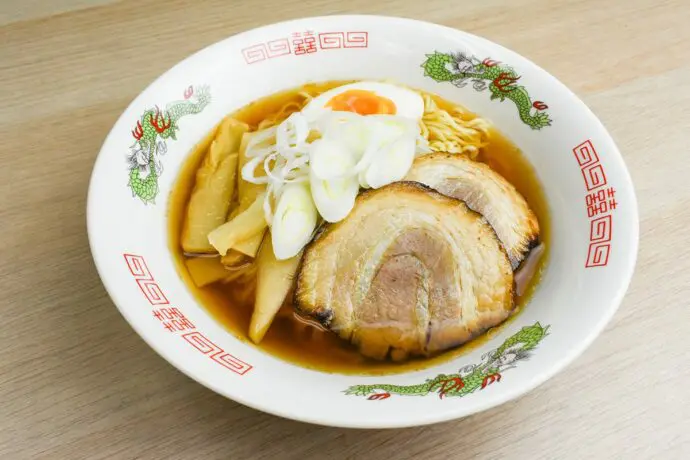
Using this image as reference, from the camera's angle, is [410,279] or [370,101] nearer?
[410,279]

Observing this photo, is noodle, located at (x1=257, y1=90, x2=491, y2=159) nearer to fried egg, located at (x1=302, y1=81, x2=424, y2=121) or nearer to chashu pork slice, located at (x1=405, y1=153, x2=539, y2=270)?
fried egg, located at (x1=302, y1=81, x2=424, y2=121)

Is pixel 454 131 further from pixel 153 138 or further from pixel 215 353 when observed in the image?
pixel 215 353

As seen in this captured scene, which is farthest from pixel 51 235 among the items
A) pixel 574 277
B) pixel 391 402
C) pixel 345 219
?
pixel 574 277

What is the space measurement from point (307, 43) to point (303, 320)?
3.37ft

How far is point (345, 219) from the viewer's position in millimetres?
1733

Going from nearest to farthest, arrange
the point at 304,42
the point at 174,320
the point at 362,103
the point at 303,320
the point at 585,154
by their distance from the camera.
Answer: the point at 174,320 < the point at 303,320 < the point at 585,154 < the point at 362,103 < the point at 304,42

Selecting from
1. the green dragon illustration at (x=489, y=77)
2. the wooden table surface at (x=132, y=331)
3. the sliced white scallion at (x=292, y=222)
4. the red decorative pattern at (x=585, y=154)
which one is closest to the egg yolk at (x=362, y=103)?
the green dragon illustration at (x=489, y=77)

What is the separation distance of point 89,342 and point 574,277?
4.05 feet

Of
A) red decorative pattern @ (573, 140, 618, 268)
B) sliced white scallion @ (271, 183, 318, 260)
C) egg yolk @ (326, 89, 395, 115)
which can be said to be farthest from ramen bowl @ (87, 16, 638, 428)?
sliced white scallion @ (271, 183, 318, 260)

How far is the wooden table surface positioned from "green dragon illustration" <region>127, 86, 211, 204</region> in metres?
A: 0.28

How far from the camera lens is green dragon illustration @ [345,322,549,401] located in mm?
1386

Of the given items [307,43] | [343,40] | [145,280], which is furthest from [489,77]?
[145,280]

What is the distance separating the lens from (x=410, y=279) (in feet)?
5.31

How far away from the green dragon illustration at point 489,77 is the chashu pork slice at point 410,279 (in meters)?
0.56
